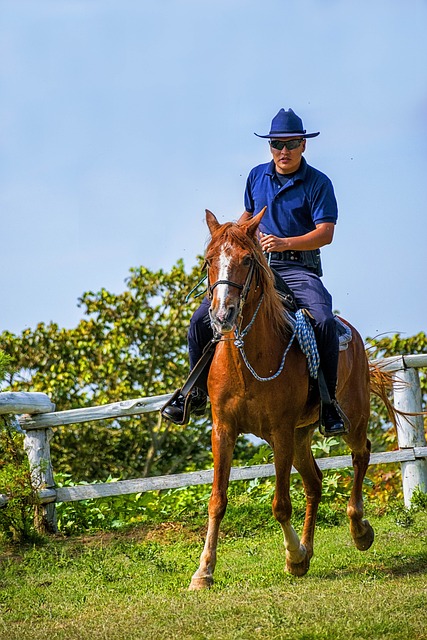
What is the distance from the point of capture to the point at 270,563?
25.4 feet

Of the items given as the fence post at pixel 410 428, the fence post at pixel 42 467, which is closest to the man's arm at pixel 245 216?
the fence post at pixel 410 428

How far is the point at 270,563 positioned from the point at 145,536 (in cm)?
192

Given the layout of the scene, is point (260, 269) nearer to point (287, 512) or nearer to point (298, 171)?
point (298, 171)

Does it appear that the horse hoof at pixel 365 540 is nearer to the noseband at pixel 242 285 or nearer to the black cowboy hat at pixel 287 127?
the noseband at pixel 242 285

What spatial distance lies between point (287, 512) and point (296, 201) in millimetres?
2412

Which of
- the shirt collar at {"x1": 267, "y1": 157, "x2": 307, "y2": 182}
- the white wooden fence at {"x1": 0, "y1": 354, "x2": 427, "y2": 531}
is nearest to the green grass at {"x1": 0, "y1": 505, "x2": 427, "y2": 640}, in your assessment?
the white wooden fence at {"x1": 0, "y1": 354, "x2": 427, "y2": 531}

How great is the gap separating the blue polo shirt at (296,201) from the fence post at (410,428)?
2.99 metres

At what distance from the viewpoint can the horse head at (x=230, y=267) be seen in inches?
240

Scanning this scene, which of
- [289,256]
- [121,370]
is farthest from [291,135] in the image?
[121,370]

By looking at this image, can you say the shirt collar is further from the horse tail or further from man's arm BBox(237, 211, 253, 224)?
the horse tail

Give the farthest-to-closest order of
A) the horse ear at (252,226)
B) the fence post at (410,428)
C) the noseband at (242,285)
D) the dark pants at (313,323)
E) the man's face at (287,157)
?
the fence post at (410,428) → the man's face at (287,157) → the dark pants at (313,323) → the horse ear at (252,226) → the noseband at (242,285)

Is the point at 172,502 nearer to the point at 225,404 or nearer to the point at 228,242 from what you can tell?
the point at 225,404

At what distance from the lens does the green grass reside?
5.47 m

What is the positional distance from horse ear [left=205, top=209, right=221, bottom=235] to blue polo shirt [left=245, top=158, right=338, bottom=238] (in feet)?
2.94
